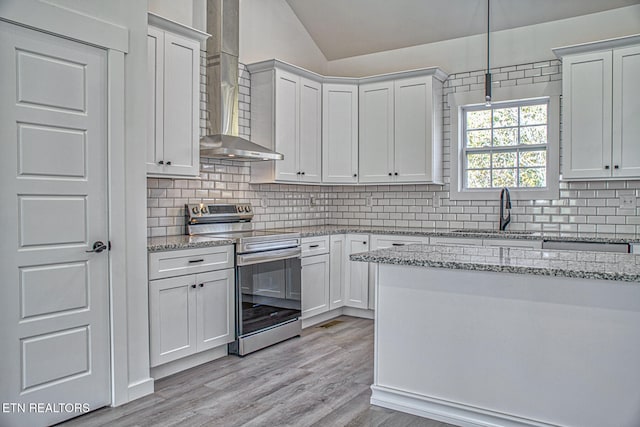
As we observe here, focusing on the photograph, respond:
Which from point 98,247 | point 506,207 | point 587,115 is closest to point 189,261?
point 98,247

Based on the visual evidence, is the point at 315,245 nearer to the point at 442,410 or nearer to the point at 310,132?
the point at 310,132

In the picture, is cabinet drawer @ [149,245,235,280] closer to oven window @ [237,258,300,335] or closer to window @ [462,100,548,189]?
oven window @ [237,258,300,335]

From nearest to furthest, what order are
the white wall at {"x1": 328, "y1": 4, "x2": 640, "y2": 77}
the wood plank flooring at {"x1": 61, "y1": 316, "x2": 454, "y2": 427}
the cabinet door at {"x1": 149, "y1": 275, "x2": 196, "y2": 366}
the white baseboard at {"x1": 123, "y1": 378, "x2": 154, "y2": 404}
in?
the wood plank flooring at {"x1": 61, "y1": 316, "x2": 454, "y2": 427} < the white baseboard at {"x1": 123, "y1": 378, "x2": 154, "y2": 404} < the cabinet door at {"x1": 149, "y1": 275, "x2": 196, "y2": 366} < the white wall at {"x1": 328, "y1": 4, "x2": 640, "y2": 77}

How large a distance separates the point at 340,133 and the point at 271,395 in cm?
311

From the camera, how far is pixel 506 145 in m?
4.98

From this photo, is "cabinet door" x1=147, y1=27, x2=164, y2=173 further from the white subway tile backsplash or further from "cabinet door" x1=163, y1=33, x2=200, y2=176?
the white subway tile backsplash

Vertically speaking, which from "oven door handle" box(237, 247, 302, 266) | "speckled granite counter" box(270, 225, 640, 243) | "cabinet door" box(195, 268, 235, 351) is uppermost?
"speckled granite counter" box(270, 225, 640, 243)

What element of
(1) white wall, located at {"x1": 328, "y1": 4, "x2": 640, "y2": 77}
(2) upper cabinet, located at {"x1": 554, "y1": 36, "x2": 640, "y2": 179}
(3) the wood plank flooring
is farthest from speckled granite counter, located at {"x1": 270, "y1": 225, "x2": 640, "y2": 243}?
(1) white wall, located at {"x1": 328, "y1": 4, "x2": 640, "y2": 77}

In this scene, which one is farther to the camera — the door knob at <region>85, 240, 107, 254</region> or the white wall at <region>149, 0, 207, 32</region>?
the white wall at <region>149, 0, 207, 32</region>

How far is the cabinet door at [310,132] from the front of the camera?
16.3ft

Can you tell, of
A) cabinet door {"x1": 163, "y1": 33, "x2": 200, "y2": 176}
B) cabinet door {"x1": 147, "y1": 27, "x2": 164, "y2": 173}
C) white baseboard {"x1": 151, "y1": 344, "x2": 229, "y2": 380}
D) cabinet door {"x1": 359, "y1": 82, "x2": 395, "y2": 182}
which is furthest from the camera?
cabinet door {"x1": 359, "y1": 82, "x2": 395, "y2": 182}

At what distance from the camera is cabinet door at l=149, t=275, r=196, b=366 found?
3.13 m

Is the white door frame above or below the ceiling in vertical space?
below

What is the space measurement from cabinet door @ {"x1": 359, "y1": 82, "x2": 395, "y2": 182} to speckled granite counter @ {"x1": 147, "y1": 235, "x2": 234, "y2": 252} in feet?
6.96
